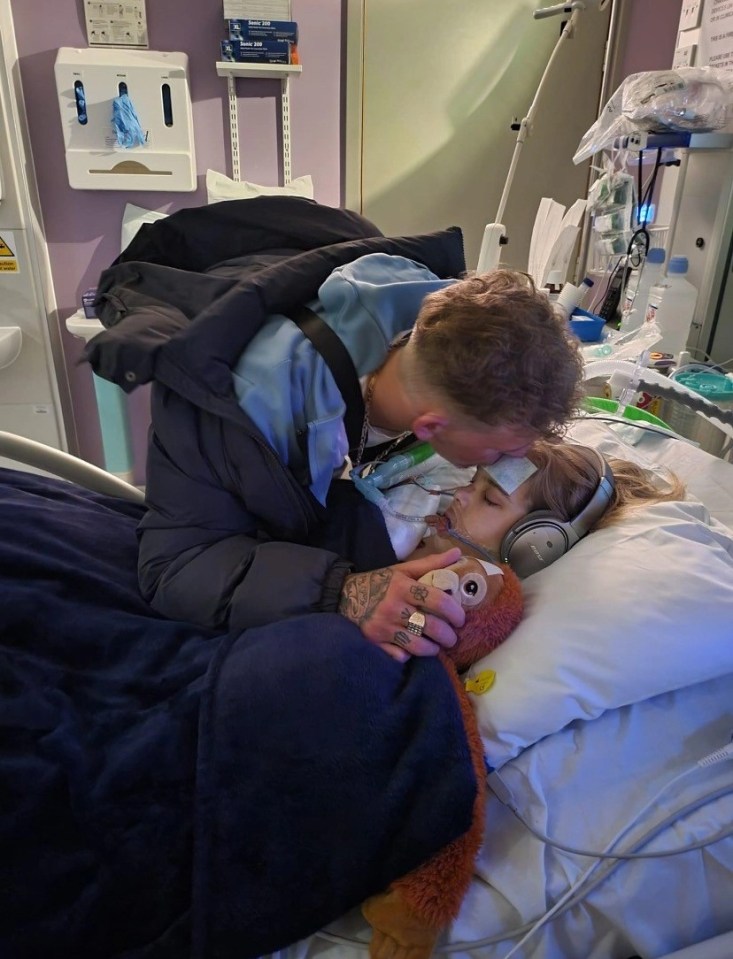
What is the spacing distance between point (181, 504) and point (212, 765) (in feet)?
1.25

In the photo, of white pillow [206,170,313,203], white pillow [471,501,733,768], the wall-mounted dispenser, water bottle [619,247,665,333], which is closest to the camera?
white pillow [471,501,733,768]

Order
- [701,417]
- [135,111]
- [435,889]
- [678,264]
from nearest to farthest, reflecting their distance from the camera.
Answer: [435,889]
[701,417]
[678,264]
[135,111]

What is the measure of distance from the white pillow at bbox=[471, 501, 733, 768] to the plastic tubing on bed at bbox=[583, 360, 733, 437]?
16.6 inches

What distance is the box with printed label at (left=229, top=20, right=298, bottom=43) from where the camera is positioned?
2436mm

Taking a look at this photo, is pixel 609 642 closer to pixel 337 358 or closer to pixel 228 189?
pixel 337 358

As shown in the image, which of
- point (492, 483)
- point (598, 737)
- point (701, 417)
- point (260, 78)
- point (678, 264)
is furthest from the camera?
point (260, 78)

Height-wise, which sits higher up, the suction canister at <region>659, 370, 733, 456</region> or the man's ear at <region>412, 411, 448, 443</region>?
the man's ear at <region>412, 411, 448, 443</region>

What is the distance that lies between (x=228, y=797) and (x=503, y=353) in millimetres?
601

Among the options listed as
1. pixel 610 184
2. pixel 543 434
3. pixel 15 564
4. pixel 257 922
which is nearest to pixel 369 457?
pixel 543 434

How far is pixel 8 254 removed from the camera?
97.5 inches

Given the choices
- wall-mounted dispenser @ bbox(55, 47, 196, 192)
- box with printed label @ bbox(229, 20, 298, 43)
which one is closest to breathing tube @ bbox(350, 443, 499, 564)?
wall-mounted dispenser @ bbox(55, 47, 196, 192)

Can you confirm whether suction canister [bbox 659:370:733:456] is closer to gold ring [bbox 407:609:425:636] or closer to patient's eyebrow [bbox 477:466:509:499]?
patient's eyebrow [bbox 477:466:509:499]

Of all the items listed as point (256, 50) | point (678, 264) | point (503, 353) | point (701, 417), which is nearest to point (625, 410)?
point (701, 417)

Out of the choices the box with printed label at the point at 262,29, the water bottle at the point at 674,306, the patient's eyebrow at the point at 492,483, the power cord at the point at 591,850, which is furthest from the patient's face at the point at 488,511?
the box with printed label at the point at 262,29
